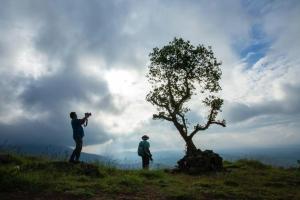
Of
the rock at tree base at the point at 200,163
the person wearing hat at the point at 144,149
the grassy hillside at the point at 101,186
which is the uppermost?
the person wearing hat at the point at 144,149

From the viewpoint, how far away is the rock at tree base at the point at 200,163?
2502cm

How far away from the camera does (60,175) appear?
1628cm

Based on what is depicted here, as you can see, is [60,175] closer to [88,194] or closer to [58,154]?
[88,194]

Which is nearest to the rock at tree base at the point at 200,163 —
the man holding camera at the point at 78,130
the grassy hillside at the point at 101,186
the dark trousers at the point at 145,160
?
the dark trousers at the point at 145,160

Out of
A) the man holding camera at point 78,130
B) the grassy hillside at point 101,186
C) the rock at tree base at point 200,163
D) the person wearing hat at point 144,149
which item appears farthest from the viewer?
the person wearing hat at point 144,149

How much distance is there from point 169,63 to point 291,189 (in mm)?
20473

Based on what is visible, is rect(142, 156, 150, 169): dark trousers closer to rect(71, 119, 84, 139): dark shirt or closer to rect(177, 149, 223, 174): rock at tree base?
rect(177, 149, 223, 174): rock at tree base

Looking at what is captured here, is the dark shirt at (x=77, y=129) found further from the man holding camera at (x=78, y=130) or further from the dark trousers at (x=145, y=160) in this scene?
the dark trousers at (x=145, y=160)

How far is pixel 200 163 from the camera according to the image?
83.0 feet

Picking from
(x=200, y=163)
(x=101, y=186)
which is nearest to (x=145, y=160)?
(x=200, y=163)

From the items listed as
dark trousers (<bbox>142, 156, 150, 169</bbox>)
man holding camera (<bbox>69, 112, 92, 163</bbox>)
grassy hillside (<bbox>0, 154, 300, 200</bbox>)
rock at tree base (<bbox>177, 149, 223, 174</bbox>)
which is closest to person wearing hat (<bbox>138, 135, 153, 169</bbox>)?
dark trousers (<bbox>142, 156, 150, 169</bbox>)

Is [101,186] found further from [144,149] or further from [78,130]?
[144,149]

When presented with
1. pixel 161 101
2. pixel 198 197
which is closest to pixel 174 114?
pixel 161 101

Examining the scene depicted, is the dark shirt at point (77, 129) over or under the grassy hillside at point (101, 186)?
over
